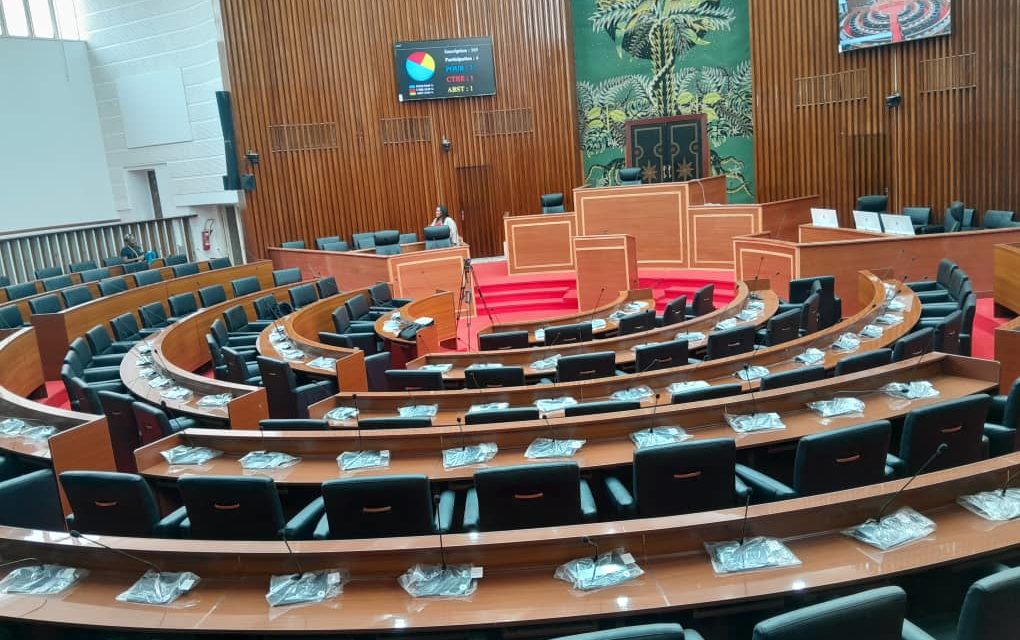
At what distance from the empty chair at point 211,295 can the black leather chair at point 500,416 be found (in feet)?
23.8

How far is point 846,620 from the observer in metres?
2.16

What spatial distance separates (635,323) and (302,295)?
191 inches

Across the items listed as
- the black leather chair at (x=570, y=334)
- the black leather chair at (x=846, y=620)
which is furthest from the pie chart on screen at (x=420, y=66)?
the black leather chair at (x=846, y=620)

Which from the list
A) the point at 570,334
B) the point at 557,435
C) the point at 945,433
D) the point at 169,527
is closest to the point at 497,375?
the point at 570,334

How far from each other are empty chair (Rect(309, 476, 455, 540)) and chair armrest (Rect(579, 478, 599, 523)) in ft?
2.14

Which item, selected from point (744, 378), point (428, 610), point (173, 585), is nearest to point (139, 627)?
point (173, 585)

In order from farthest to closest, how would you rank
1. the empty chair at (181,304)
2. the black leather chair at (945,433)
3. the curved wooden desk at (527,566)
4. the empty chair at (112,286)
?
the empty chair at (112,286)
the empty chair at (181,304)
the black leather chair at (945,433)
the curved wooden desk at (527,566)

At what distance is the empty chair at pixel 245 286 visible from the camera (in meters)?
10.9

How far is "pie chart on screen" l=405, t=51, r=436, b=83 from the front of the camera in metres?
14.5

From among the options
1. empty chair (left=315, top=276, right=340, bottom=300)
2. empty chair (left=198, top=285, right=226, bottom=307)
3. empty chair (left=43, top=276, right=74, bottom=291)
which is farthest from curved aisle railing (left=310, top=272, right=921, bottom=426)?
empty chair (left=43, top=276, right=74, bottom=291)

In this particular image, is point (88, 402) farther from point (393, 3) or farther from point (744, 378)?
point (393, 3)

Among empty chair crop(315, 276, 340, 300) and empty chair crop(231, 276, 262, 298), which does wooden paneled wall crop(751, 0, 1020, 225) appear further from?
empty chair crop(231, 276, 262, 298)

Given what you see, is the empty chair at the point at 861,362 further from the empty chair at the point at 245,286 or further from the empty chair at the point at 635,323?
the empty chair at the point at 245,286

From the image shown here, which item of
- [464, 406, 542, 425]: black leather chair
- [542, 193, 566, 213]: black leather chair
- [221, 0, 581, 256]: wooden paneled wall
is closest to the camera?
[464, 406, 542, 425]: black leather chair
